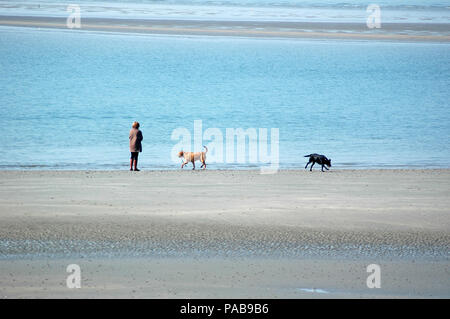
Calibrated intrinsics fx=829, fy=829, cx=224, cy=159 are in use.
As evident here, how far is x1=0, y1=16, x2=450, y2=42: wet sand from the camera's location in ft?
267

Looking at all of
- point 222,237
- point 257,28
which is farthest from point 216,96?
point 222,237

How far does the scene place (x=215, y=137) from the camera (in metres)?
29.9

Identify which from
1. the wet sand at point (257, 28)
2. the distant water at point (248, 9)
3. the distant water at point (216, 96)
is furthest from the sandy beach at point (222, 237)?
the distant water at point (248, 9)

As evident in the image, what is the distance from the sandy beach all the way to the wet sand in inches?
2645

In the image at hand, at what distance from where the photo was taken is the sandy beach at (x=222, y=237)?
340 inches

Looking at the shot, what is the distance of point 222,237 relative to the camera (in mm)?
10742

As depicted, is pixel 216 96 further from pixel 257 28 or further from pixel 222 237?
pixel 222 237

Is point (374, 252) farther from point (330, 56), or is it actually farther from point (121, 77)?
point (330, 56)

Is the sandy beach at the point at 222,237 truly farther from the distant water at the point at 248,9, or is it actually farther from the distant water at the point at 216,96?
the distant water at the point at 248,9

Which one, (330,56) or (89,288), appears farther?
(330,56)

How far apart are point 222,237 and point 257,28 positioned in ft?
247

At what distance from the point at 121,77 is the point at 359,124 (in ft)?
101
